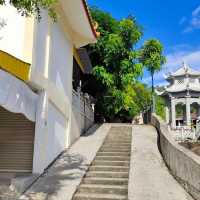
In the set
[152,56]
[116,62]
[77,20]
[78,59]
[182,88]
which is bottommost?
[78,59]

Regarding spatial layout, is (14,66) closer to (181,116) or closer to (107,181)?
(107,181)

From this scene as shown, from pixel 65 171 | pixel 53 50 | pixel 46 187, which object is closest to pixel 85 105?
pixel 53 50

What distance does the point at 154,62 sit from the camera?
79.0ft

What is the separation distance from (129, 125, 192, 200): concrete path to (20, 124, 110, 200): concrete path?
54.6 inches

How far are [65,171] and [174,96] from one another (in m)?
28.0

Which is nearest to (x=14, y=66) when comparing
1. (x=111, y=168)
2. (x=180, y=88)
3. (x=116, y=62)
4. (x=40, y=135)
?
(x=40, y=135)

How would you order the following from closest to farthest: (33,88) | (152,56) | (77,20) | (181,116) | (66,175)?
(66,175)
(33,88)
(77,20)
(152,56)
(181,116)

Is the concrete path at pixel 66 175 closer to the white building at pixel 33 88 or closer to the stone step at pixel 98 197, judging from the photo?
the stone step at pixel 98 197

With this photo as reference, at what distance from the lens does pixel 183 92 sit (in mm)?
35469

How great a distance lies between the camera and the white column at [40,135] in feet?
29.8

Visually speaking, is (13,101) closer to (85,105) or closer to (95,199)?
(95,199)

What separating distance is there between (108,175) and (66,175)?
1132 mm

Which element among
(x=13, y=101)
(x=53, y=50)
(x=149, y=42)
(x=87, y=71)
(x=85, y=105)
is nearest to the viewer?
(x=13, y=101)

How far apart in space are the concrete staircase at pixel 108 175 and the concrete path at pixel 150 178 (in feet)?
0.74
